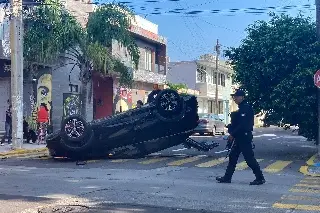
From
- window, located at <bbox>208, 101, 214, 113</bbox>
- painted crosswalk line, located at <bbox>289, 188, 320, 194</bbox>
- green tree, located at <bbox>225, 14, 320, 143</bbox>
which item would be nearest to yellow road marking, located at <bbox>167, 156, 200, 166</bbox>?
green tree, located at <bbox>225, 14, 320, 143</bbox>

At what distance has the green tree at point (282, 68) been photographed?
48.9 feet

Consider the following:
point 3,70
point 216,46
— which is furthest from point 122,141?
point 216,46

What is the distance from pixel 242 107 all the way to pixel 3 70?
15594mm

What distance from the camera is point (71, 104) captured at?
2753 cm

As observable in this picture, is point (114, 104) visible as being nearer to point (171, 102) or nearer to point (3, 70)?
point (3, 70)

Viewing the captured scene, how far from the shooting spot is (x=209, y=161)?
46.9 ft

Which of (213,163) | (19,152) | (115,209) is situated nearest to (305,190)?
(115,209)

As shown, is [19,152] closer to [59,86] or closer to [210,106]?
[59,86]

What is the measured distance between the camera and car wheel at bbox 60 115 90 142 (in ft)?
44.7

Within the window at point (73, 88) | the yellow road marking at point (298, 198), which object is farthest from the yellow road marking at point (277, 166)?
the window at point (73, 88)

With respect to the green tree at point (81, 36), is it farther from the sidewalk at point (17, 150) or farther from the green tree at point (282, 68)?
the green tree at point (282, 68)

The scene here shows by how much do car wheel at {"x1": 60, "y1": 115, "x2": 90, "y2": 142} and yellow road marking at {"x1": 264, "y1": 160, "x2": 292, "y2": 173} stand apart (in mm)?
4814

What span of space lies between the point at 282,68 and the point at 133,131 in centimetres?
499

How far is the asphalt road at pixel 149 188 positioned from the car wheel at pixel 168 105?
1393 millimetres
